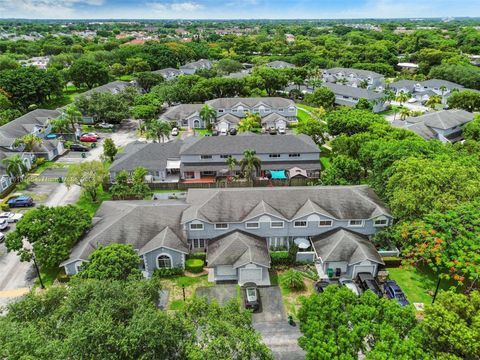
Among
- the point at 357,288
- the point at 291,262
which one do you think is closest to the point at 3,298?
the point at 291,262

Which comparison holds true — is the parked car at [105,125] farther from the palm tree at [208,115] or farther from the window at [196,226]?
the window at [196,226]

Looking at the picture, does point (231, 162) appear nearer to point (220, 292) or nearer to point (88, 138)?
point (220, 292)

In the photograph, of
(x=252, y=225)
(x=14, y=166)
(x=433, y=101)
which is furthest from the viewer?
(x=433, y=101)

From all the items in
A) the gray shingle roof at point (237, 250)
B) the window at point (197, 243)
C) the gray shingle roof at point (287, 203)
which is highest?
the gray shingle roof at point (287, 203)

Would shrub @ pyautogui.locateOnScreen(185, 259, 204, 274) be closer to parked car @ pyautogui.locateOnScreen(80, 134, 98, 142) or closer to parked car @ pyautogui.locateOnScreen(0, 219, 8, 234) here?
parked car @ pyautogui.locateOnScreen(0, 219, 8, 234)

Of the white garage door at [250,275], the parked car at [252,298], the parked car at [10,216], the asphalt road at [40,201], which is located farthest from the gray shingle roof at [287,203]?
the parked car at [10,216]

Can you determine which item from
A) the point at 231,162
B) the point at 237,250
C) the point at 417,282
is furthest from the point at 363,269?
the point at 231,162

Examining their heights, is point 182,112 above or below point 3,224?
above

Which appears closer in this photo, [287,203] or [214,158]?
[287,203]
